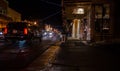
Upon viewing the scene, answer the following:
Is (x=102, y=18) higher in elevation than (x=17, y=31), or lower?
higher

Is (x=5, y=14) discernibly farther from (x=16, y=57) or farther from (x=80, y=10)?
(x=16, y=57)

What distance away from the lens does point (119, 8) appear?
8.92 metres

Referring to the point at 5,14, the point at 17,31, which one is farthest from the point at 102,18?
the point at 5,14

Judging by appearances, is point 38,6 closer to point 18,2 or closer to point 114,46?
point 18,2

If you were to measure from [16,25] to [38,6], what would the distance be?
57510mm

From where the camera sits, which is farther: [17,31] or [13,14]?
[13,14]

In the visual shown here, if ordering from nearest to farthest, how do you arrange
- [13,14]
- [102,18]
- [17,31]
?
[17,31] < [102,18] < [13,14]

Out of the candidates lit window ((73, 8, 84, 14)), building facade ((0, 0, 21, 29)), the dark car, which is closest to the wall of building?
building facade ((0, 0, 21, 29))

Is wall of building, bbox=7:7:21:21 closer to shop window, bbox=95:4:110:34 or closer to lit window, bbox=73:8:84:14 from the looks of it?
lit window, bbox=73:8:84:14

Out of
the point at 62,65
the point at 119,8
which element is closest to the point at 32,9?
the point at 62,65

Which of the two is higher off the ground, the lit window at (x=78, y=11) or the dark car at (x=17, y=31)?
the lit window at (x=78, y=11)

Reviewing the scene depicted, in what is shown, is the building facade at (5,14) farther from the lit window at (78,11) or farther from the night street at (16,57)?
the night street at (16,57)

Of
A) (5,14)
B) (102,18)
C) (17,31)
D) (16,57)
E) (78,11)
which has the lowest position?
(16,57)

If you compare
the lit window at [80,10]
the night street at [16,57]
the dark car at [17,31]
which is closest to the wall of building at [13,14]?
the lit window at [80,10]
